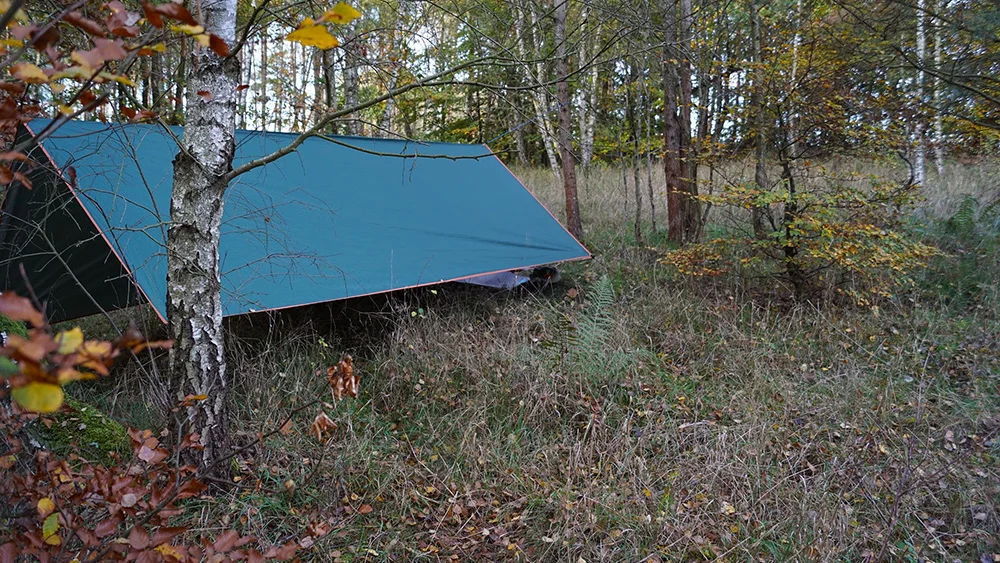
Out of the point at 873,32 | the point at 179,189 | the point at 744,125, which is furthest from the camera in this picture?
the point at 744,125

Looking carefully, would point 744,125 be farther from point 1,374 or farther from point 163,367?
point 1,374

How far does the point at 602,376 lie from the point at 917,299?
2999 mm

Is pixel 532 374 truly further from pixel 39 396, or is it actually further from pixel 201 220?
pixel 39 396

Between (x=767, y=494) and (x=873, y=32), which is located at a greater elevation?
(x=873, y=32)

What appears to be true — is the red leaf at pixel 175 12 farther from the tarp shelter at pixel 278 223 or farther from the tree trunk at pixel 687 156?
the tree trunk at pixel 687 156

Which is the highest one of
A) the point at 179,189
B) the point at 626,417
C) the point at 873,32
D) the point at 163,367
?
the point at 873,32

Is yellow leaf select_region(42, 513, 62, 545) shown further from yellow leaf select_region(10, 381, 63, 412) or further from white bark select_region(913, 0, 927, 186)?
white bark select_region(913, 0, 927, 186)

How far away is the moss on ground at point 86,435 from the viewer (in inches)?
92.4

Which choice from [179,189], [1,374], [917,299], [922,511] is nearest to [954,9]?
[917,299]

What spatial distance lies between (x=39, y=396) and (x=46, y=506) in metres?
1.08

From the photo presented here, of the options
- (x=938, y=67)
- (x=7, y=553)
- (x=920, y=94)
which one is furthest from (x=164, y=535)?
(x=920, y=94)

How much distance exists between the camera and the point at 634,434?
117 inches

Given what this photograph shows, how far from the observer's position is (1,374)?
567 millimetres

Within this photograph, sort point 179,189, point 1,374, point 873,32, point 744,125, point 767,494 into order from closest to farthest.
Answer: point 1,374
point 179,189
point 767,494
point 873,32
point 744,125
